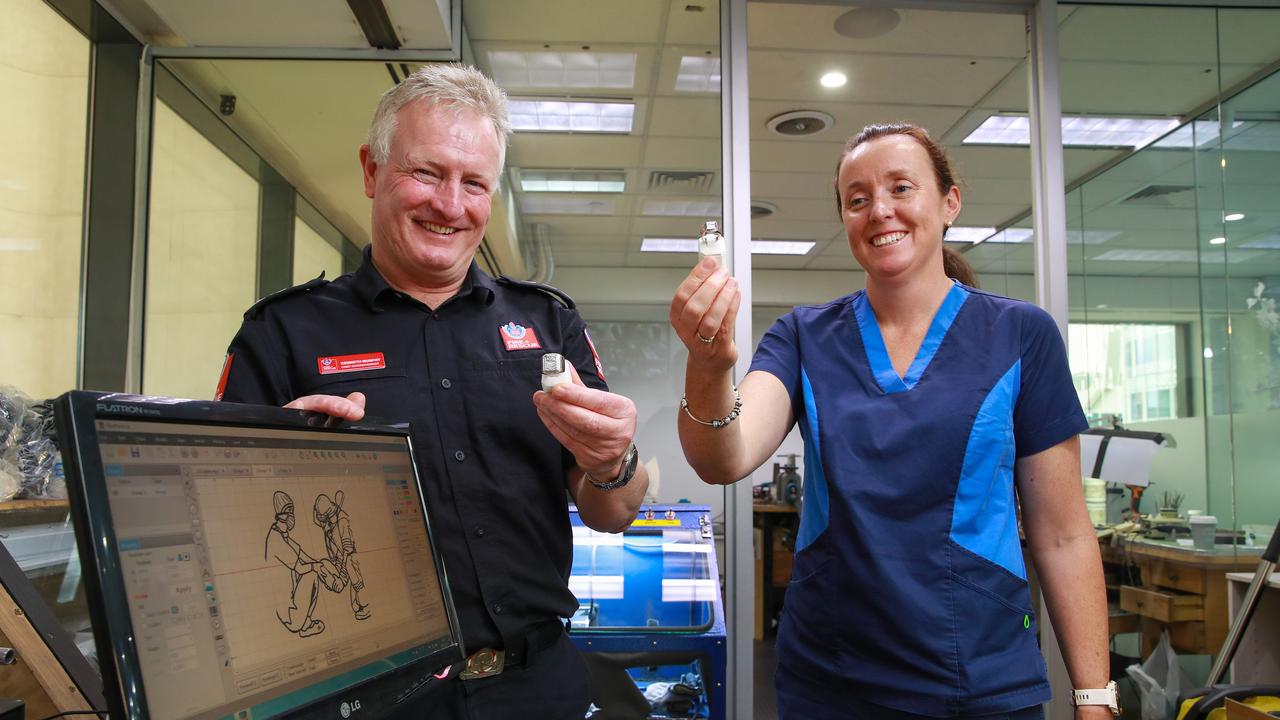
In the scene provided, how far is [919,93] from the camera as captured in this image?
4.40 metres

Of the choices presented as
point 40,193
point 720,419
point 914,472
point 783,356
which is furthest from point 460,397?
point 40,193

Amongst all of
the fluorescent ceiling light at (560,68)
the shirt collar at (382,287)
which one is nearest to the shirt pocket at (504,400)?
the shirt collar at (382,287)

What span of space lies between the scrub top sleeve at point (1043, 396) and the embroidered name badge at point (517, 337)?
75 cm

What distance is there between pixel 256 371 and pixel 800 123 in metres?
4.27

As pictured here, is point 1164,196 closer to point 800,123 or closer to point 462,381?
point 800,123

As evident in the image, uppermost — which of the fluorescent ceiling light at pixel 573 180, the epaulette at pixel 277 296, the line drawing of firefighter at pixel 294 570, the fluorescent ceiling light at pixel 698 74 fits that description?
the fluorescent ceiling light at pixel 698 74

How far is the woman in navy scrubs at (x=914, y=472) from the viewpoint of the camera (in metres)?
1.16

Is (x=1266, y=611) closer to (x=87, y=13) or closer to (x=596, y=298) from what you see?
(x=596, y=298)

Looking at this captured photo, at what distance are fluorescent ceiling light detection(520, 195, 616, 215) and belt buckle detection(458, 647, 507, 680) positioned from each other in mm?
2504

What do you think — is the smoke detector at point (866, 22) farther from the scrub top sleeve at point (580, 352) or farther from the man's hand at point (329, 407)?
the man's hand at point (329, 407)

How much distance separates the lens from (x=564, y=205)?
3.45 m

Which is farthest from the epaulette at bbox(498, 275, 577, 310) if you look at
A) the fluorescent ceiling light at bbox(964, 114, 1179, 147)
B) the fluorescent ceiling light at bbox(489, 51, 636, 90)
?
the fluorescent ceiling light at bbox(964, 114, 1179, 147)

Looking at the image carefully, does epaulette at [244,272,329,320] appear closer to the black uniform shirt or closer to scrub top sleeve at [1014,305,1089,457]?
the black uniform shirt

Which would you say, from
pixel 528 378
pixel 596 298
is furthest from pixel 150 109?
pixel 528 378
